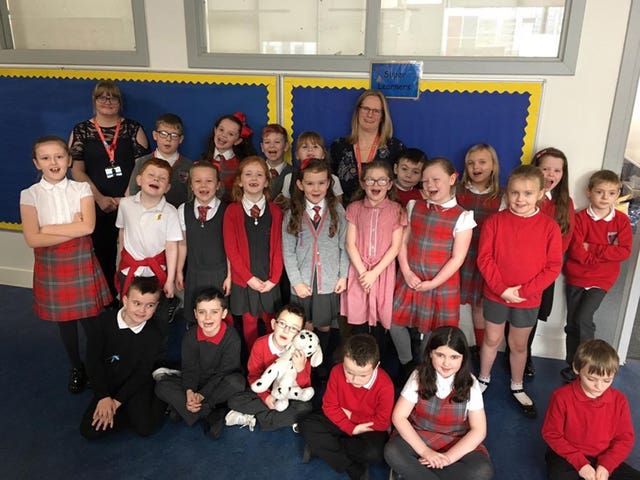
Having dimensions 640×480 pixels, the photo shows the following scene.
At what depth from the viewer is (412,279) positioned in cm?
254

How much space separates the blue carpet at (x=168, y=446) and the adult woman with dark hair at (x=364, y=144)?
1422 mm

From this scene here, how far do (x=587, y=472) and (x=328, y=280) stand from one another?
1415mm

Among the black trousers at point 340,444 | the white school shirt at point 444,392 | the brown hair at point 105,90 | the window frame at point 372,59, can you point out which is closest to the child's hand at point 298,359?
the black trousers at point 340,444

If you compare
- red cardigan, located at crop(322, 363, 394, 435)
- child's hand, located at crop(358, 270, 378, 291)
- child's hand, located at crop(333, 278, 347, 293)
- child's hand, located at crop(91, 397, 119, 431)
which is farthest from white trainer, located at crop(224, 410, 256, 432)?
child's hand, located at crop(358, 270, 378, 291)

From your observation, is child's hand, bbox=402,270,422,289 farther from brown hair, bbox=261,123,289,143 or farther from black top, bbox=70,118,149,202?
black top, bbox=70,118,149,202

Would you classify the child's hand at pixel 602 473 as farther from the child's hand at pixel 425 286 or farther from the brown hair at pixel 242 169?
the brown hair at pixel 242 169

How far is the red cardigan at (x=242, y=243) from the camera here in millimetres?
2639

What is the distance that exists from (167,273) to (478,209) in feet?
5.75

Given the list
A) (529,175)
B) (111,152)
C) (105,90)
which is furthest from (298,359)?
(105,90)

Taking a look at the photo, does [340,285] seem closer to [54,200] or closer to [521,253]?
[521,253]

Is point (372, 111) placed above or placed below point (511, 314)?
above

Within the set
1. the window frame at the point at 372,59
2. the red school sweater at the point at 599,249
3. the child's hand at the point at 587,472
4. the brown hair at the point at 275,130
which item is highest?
the window frame at the point at 372,59

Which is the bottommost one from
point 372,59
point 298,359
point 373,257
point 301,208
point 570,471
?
point 570,471

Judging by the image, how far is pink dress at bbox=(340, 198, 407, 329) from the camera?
2.56 m
